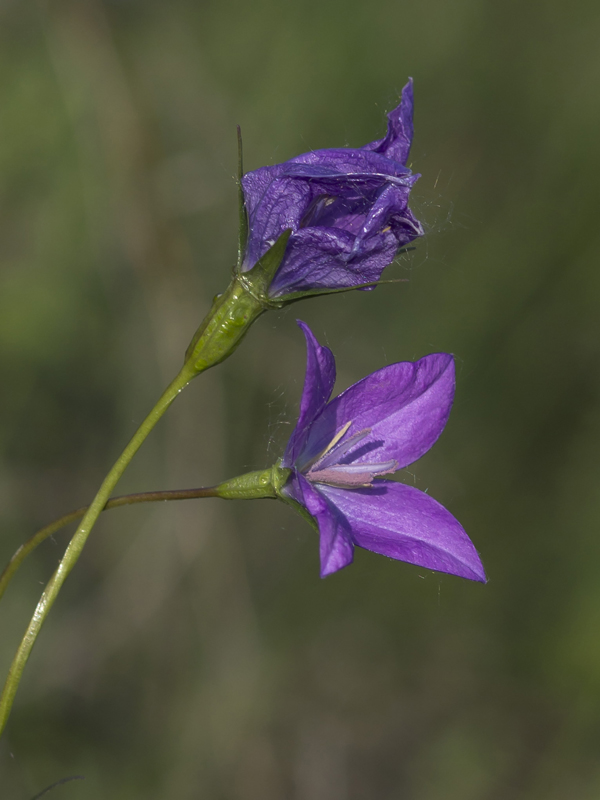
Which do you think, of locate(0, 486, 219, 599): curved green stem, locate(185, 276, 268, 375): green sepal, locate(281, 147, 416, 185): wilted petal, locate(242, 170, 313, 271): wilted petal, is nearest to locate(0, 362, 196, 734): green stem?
locate(0, 486, 219, 599): curved green stem

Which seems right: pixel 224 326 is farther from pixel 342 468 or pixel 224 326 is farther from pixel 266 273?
pixel 342 468

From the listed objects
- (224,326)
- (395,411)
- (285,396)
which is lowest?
(285,396)

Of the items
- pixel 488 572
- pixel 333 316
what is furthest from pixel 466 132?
pixel 488 572

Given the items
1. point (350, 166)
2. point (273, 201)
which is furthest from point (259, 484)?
point (350, 166)

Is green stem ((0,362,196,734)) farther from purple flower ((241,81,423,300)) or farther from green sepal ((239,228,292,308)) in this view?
purple flower ((241,81,423,300))

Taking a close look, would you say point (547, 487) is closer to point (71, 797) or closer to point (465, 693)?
point (465, 693)

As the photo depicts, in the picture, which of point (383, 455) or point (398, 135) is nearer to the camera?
point (398, 135)
